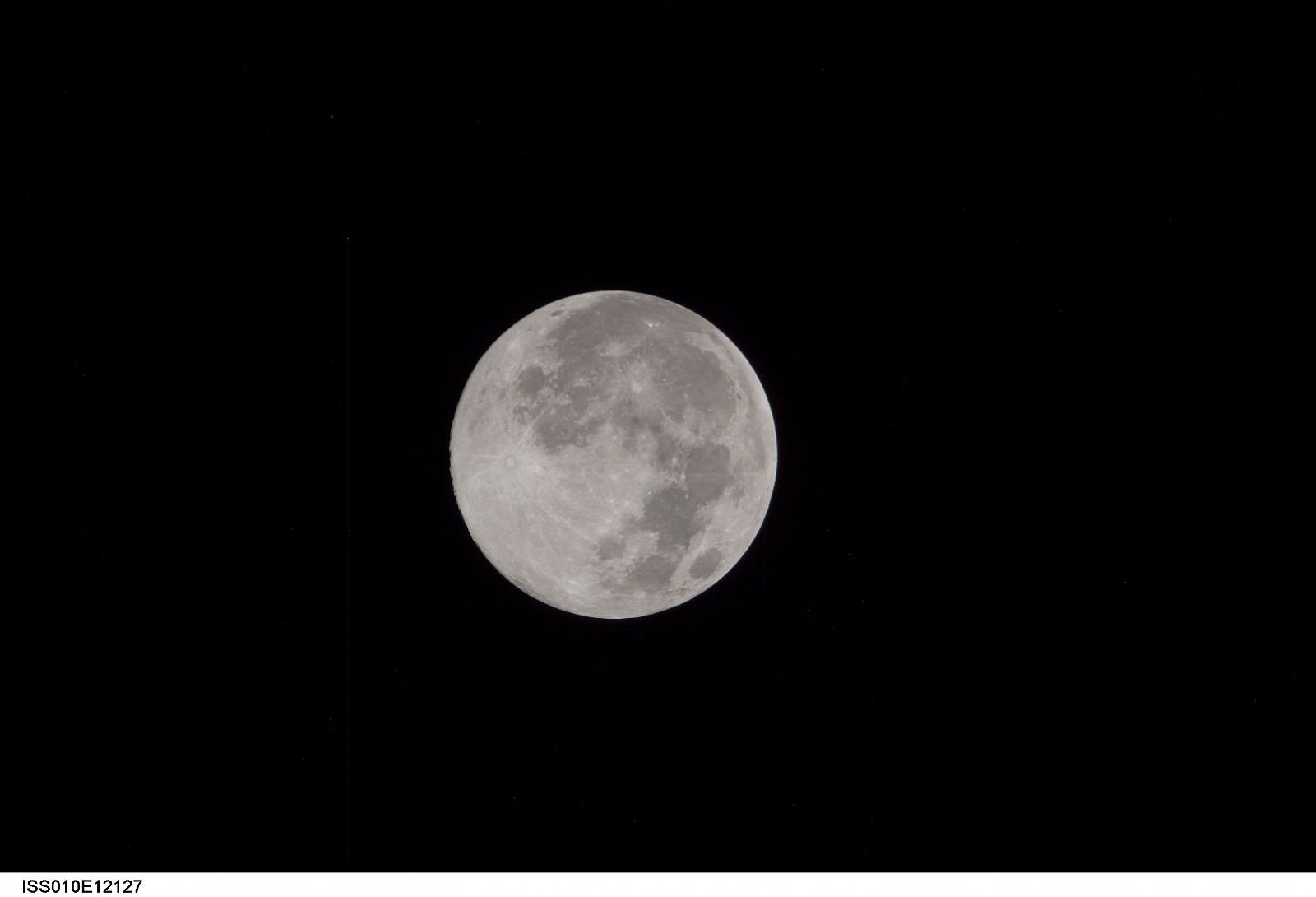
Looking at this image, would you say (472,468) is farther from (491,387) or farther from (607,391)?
(607,391)

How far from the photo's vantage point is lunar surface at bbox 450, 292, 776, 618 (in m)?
4.28

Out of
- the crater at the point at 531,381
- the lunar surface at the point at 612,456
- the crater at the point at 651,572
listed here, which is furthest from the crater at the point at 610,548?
the crater at the point at 531,381

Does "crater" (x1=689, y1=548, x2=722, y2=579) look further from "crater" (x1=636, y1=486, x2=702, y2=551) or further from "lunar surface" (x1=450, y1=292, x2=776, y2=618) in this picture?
"crater" (x1=636, y1=486, x2=702, y2=551)

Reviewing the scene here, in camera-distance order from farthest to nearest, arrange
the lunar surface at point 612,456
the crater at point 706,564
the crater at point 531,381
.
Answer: the crater at point 706,564 → the crater at point 531,381 → the lunar surface at point 612,456

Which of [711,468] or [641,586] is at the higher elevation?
[711,468]

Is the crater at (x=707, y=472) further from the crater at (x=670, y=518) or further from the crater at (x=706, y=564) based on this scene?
the crater at (x=706, y=564)

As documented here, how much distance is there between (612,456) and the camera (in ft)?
13.9

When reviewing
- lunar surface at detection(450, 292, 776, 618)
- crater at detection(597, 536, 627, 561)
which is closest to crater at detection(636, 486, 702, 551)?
lunar surface at detection(450, 292, 776, 618)

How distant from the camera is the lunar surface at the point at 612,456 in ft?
14.0

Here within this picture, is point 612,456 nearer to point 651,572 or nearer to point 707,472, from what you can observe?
point 707,472

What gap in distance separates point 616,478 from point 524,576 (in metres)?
0.94

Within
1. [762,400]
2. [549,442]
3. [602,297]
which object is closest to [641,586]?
[549,442]

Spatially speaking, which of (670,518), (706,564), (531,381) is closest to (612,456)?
(670,518)

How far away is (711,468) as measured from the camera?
444cm
